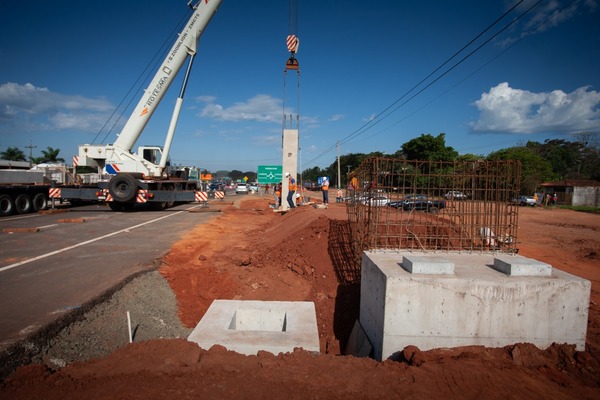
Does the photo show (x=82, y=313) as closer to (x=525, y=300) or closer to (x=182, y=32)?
(x=525, y=300)

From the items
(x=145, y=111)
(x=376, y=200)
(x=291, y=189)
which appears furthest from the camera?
(x=291, y=189)

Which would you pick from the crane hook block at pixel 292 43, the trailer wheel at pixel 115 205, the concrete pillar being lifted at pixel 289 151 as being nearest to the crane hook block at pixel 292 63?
the crane hook block at pixel 292 43

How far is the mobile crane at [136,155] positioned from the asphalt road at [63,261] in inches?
128

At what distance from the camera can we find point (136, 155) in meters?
17.0

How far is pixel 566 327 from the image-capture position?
12.5 ft

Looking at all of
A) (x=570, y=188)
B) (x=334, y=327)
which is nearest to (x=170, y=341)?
(x=334, y=327)

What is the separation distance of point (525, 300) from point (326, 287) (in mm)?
3836

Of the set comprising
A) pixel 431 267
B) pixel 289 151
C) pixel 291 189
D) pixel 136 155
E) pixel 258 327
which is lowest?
pixel 258 327

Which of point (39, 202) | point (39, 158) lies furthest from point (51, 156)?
point (39, 202)

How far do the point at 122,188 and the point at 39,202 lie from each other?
4.79 metres

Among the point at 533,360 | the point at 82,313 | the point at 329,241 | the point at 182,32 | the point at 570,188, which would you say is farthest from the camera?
the point at 570,188

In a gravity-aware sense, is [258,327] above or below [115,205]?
below

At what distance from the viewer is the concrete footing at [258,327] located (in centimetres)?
385

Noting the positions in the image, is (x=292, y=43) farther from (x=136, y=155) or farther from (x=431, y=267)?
(x=431, y=267)
